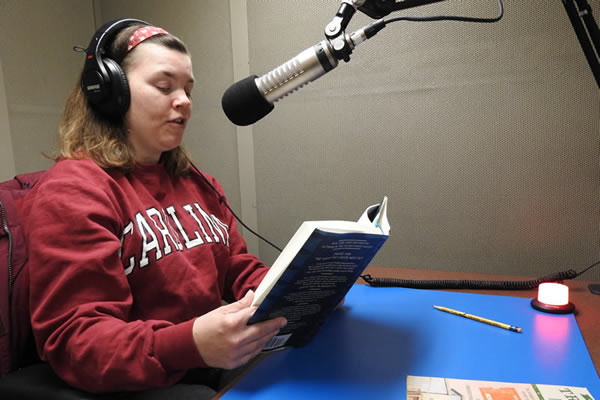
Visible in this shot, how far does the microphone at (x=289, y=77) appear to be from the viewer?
64 cm

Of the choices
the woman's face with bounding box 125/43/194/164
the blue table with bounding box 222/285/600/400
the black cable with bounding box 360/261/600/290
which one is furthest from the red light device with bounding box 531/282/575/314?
the woman's face with bounding box 125/43/194/164

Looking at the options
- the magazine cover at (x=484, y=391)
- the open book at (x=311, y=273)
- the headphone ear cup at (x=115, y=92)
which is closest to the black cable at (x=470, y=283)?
the open book at (x=311, y=273)

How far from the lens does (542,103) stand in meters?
1.10

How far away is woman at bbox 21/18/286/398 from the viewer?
59 centimetres

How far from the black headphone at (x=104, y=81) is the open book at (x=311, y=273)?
1.63ft

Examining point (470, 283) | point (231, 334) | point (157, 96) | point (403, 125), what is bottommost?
point (470, 283)

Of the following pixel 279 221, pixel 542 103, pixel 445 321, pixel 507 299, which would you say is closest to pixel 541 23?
pixel 542 103

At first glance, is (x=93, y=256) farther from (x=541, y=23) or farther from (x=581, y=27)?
(x=541, y=23)

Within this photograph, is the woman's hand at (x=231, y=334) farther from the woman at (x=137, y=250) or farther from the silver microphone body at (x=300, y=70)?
the silver microphone body at (x=300, y=70)

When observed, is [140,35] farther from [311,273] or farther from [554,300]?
[554,300]

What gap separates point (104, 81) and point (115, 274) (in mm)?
387

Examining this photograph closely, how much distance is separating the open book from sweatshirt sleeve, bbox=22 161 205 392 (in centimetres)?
14

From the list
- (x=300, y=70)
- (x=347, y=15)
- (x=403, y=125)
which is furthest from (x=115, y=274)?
(x=403, y=125)

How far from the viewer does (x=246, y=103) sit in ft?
2.25
